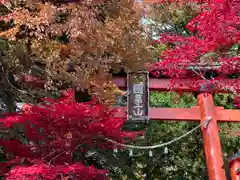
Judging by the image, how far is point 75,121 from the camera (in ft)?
18.4

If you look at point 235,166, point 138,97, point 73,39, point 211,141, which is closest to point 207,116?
point 211,141

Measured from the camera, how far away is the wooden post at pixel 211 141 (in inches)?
327

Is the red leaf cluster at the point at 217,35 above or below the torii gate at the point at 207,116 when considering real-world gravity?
above

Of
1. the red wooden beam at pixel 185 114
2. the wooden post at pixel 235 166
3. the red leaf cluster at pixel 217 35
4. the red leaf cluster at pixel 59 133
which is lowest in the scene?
the wooden post at pixel 235 166

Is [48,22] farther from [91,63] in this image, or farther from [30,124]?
[30,124]

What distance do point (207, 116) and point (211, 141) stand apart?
0.60 metres

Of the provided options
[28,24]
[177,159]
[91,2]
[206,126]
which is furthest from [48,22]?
[177,159]

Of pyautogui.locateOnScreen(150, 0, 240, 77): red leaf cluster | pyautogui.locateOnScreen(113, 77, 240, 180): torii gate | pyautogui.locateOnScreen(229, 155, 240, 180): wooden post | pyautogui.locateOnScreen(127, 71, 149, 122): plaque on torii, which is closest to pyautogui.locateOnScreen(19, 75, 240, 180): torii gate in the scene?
pyautogui.locateOnScreen(113, 77, 240, 180): torii gate

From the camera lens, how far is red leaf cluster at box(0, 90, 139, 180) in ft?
17.7

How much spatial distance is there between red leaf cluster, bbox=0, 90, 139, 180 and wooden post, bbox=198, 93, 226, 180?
3062 millimetres

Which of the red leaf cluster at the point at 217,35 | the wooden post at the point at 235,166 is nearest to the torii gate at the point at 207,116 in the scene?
the red leaf cluster at the point at 217,35

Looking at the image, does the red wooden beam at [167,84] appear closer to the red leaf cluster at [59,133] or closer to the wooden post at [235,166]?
the wooden post at [235,166]

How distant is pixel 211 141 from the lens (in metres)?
8.70

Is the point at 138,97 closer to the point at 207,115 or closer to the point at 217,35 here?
the point at 207,115
